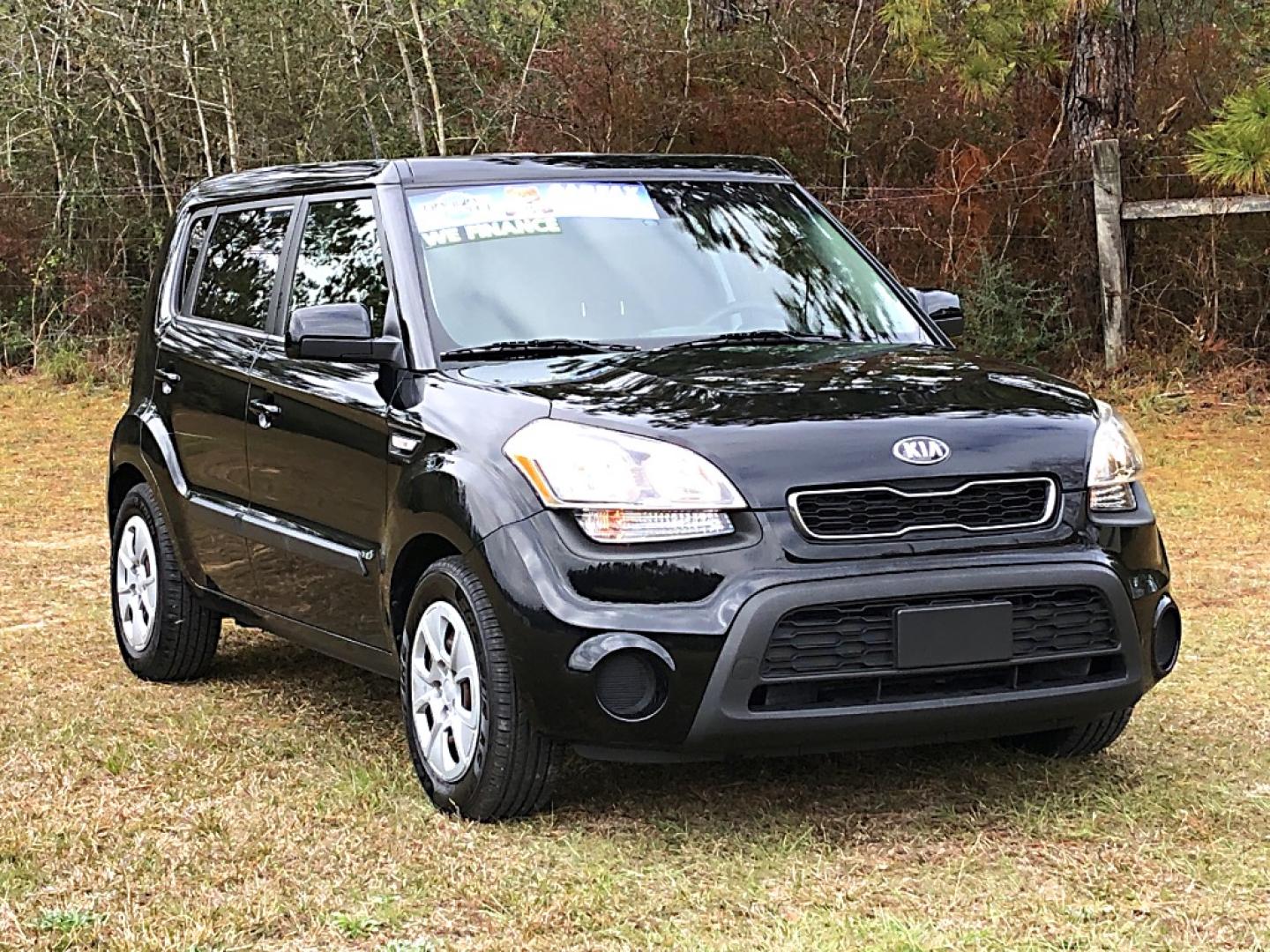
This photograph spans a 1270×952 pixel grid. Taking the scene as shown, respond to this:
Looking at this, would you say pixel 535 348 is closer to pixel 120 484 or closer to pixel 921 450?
pixel 921 450

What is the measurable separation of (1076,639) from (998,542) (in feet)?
1.03

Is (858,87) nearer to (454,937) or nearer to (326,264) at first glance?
(326,264)

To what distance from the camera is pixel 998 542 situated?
446cm

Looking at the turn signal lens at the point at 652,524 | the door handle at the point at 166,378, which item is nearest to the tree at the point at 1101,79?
the door handle at the point at 166,378

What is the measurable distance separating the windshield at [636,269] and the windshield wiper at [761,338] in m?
0.02

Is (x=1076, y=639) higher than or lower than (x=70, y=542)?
higher

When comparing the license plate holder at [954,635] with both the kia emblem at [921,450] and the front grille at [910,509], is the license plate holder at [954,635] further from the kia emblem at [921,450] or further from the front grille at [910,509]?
the kia emblem at [921,450]

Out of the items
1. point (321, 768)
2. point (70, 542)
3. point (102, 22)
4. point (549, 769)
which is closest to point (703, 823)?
point (549, 769)

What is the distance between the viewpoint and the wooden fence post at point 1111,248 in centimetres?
1420

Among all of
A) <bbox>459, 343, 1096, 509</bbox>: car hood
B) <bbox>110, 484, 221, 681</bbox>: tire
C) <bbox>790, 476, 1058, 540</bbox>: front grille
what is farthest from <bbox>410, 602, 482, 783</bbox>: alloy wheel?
<bbox>110, 484, 221, 681</bbox>: tire

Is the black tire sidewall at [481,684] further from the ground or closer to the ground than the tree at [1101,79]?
closer to the ground

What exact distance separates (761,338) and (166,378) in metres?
2.32

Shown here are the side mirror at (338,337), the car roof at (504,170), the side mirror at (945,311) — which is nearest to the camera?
the side mirror at (338,337)

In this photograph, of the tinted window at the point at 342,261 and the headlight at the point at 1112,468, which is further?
the tinted window at the point at 342,261
